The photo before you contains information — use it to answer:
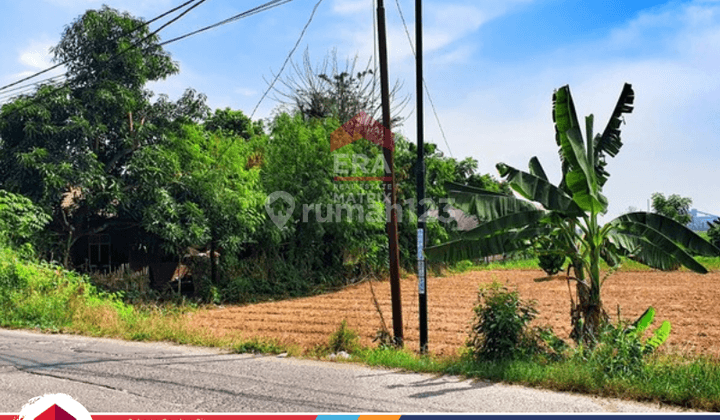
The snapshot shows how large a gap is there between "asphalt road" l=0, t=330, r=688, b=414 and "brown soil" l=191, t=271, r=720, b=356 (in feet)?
9.29

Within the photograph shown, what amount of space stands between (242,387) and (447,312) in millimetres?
11093

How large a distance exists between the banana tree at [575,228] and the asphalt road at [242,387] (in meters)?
2.31

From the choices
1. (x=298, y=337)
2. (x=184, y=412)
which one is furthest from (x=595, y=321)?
(x=298, y=337)

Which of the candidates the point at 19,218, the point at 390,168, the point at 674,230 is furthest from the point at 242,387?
the point at 19,218

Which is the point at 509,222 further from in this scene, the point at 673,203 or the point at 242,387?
the point at 673,203

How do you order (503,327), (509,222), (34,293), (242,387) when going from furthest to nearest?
(34,293) < (509,222) < (503,327) < (242,387)

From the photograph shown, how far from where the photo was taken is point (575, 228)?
10.2 meters

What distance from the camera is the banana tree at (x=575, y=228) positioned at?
31.0ft

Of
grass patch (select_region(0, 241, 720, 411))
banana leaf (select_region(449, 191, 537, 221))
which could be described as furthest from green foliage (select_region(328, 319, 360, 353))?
banana leaf (select_region(449, 191, 537, 221))

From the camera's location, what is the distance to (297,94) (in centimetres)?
3275

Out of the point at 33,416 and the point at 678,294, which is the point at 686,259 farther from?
the point at 678,294

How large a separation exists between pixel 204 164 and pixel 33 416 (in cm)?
1719

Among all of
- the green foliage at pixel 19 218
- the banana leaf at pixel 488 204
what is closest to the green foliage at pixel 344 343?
the banana leaf at pixel 488 204

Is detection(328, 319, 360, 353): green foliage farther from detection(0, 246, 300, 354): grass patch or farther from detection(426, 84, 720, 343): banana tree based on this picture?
detection(426, 84, 720, 343): banana tree
